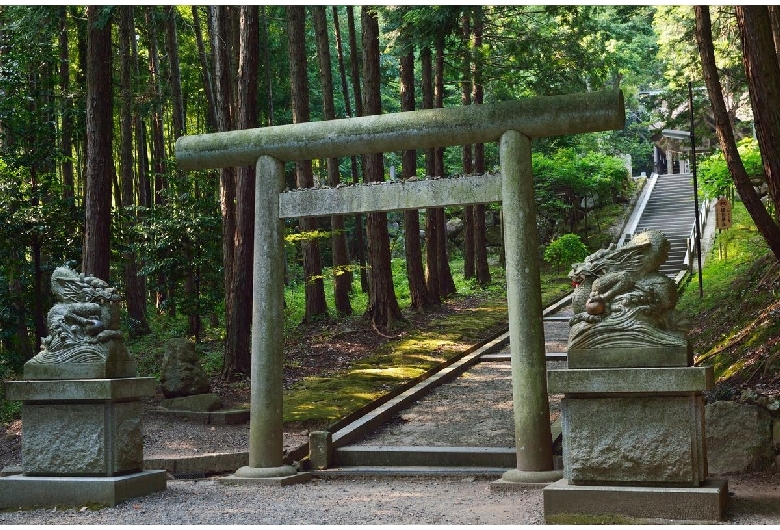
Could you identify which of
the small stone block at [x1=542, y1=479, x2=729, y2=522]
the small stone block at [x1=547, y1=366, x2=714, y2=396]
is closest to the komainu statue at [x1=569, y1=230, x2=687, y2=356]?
the small stone block at [x1=547, y1=366, x2=714, y2=396]

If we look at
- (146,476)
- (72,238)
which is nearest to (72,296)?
(146,476)

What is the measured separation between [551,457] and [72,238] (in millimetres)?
9962

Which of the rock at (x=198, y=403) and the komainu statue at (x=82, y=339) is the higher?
the komainu statue at (x=82, y=339)

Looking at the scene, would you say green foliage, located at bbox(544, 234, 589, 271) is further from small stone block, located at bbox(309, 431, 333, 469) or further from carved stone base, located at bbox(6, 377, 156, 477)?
carved stone base, located at bbox(6, 377, 156, 477)

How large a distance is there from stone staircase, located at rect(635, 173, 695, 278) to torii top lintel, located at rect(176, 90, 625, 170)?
17907mm

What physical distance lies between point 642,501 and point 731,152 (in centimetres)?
752

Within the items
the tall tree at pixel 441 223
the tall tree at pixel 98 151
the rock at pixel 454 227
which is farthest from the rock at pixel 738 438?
the rock at pixel 454 227

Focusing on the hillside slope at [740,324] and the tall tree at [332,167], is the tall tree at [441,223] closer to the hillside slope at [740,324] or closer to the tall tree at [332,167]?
the tall tree at [332,167]

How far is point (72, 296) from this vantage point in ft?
28.2

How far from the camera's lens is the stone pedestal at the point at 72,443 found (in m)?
8.12

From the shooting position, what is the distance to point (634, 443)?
6.60 metres

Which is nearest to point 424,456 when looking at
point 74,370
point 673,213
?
point 74,370

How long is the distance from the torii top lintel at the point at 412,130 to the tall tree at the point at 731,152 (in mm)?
4420

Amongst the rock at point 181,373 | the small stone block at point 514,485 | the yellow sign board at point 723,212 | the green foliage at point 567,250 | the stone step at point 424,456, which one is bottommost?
the stone step at point 424,456
